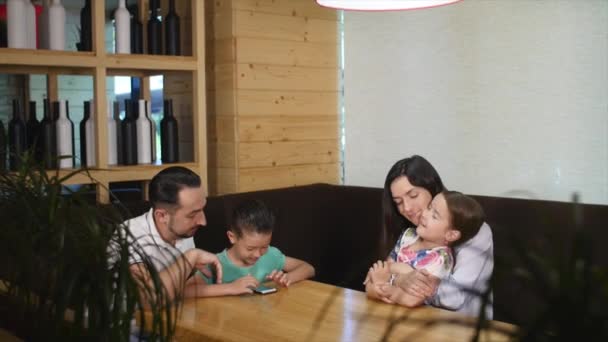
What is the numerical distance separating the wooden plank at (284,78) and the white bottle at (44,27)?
3.10 ft

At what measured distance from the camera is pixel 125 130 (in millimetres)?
3576

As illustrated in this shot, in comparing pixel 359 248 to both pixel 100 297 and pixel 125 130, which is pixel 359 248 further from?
pixel 100 297

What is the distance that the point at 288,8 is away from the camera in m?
4.14

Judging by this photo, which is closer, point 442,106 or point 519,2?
point 519,2

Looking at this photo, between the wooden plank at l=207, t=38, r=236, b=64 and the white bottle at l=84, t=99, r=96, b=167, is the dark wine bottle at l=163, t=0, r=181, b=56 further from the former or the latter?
the white bottle at l=84, t=99, r=96, b=167

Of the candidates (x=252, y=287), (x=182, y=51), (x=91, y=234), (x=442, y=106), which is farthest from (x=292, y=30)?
(x=91, y=234)

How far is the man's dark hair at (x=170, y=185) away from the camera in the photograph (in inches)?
106

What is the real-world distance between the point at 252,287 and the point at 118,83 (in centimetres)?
215

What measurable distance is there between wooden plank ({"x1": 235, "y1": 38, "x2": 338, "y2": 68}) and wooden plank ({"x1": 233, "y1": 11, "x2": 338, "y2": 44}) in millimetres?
28

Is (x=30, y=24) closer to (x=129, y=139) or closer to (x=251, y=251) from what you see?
(x=129, y=139)

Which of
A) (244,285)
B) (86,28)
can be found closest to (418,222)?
(244,285)

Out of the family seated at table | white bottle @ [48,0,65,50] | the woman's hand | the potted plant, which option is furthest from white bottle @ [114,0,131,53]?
the potted plant

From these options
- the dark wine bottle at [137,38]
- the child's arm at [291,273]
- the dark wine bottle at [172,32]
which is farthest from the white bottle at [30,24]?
the child's arm at [291,273]

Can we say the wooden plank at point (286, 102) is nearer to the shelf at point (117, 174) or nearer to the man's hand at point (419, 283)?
the shelf at point (117, 174)
